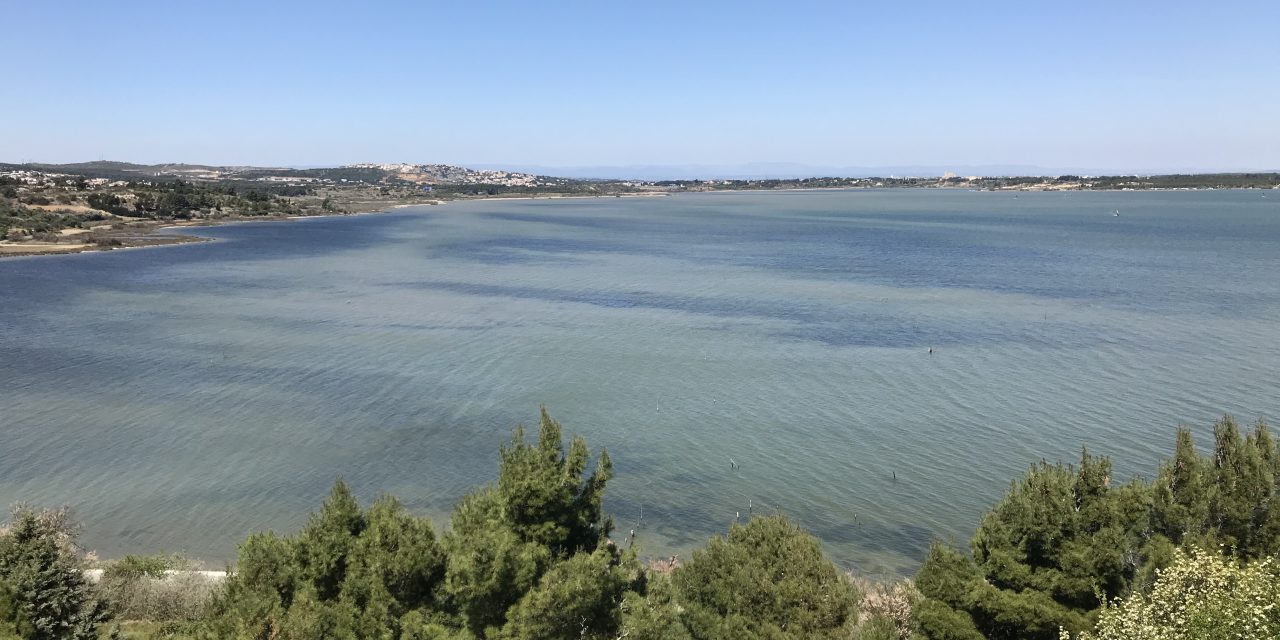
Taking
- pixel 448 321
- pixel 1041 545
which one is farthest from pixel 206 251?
pixel 1041 545

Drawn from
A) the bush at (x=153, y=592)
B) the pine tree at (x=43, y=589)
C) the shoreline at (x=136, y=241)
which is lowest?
the bush at (x=153, y=592)

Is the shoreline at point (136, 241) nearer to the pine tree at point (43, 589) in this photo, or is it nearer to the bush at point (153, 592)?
the bush at point (153, 592)

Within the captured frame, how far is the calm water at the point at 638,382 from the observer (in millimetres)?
24281

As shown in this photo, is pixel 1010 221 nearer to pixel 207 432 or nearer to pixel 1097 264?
pixel 1097 264

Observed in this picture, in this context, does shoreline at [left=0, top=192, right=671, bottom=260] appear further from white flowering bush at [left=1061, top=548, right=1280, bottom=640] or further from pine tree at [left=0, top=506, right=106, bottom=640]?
white flowering bush at [left=1061, top=548, right=1280, bottom=640]

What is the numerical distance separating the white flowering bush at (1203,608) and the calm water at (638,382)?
9.94m

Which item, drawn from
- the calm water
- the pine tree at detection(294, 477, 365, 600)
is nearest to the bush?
the pine tree at detection(294, 477, 365, 600)

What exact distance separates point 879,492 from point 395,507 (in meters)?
15.6

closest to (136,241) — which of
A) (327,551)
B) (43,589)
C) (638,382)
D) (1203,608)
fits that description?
(638,382)

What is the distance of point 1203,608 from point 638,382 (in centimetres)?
2706

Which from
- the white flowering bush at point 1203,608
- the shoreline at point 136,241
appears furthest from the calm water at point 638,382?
the shoreline at point 136,241

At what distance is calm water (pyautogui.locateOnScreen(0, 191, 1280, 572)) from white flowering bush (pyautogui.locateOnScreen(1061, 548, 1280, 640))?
994 centimetres

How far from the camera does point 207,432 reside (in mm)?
29344

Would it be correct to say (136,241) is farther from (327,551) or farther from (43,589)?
(327,551)
